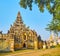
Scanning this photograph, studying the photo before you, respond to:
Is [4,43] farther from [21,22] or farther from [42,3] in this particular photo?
[21,22]

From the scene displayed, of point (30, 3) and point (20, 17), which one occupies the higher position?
point (20, 17)

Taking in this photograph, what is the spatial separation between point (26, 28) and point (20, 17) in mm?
4572

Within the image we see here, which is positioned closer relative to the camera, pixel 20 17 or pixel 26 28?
pixel 26 28

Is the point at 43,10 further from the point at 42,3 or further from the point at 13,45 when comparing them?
the point at 13,45

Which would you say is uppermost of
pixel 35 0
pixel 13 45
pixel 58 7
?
pixel 35 0

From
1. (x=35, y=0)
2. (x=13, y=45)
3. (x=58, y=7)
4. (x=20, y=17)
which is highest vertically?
(x=20, y=17)

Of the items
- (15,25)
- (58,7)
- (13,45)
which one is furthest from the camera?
(15,25)

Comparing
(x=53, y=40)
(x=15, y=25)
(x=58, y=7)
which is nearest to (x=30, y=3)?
(x=58, y=7)

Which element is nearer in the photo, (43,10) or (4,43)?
(43,10)

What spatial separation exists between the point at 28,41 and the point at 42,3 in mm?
23991

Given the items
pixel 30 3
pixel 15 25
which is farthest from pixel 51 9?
pixel 15 25

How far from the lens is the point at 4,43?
100 feet

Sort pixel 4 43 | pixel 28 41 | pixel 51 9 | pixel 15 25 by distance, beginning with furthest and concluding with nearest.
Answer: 1. pixel 15 25
2. pixel 28 41
3. pixel 4 43
4. pixel 51 9

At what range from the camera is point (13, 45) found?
27.6 metres
